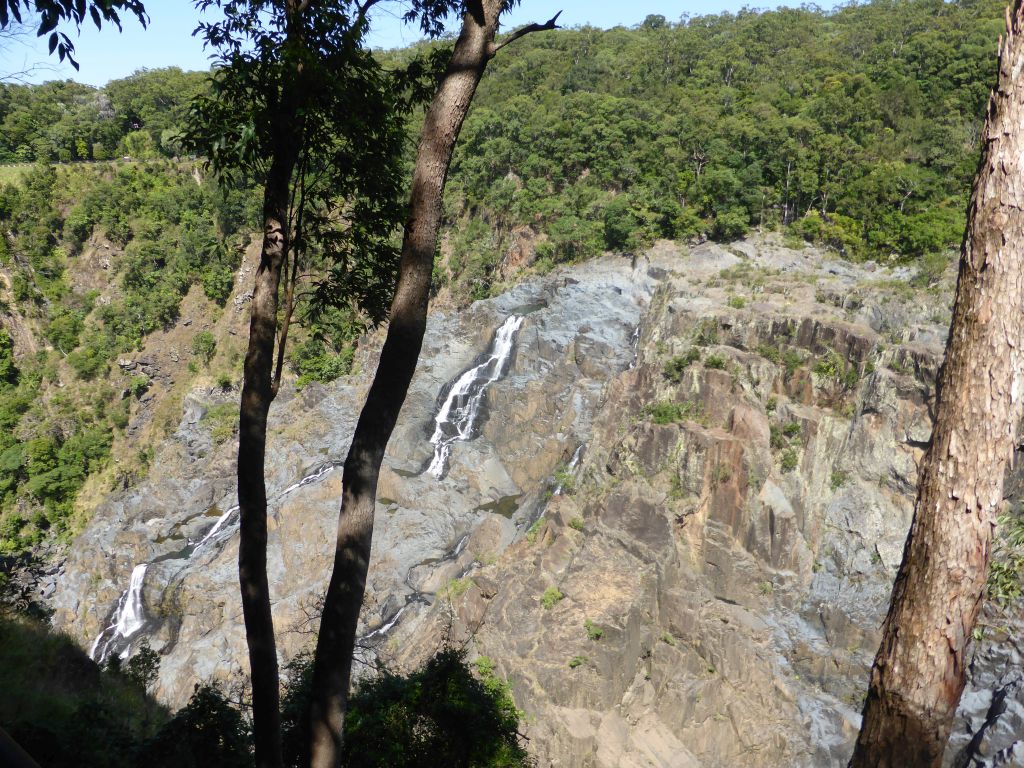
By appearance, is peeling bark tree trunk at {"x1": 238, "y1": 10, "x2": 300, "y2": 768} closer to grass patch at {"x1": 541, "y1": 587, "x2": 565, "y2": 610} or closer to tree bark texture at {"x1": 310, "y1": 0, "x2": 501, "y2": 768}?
tree bark texture at {"x1": 310, "y1": 0, "x2": 501, "y2": 768}

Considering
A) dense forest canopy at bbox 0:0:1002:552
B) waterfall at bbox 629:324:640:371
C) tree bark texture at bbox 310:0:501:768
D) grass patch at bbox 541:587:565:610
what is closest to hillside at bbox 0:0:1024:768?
grass patch at bbox 541:587:565:610

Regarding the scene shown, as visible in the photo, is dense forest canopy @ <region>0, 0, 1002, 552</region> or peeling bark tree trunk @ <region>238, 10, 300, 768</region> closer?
peeling bark tree trunk @ <region>238, 10, 300, 768</region>

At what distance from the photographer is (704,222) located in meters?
27.7

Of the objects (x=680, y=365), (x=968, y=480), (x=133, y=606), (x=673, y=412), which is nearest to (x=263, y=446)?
(x=968, y=480)

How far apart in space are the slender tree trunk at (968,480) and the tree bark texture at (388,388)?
215 cm

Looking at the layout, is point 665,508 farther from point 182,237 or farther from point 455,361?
point 182,237

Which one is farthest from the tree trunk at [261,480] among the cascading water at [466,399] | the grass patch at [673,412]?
the cascading water at [466,399]

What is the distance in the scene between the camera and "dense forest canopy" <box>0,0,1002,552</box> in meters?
26.6

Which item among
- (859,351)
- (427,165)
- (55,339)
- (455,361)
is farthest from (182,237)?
(427,165)

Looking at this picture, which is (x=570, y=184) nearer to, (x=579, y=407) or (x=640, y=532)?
(x=579, y=407)

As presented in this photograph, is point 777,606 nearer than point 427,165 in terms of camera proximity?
No

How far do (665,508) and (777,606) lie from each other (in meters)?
3.48

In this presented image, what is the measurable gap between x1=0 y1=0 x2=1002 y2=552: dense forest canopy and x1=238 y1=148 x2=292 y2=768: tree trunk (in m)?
22.1

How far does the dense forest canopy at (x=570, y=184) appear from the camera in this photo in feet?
87.1
